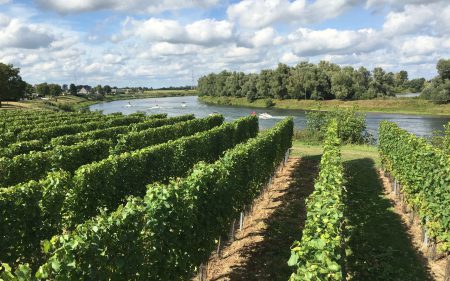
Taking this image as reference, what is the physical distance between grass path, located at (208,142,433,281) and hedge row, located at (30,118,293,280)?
1.22m

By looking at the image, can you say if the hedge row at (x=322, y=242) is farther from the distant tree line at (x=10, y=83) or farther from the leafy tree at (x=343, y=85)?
the leafy tree at (x=343, y=85)

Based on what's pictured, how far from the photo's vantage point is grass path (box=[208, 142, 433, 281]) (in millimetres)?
10352

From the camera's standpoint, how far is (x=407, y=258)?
1120 centimetres

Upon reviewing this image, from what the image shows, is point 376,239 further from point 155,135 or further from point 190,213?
point 155,135

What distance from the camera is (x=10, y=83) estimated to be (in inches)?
3024

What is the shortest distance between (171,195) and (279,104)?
94.7 m

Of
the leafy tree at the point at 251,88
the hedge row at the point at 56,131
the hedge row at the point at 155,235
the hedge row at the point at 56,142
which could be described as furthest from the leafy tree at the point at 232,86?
the hedge row at the point at 155,235

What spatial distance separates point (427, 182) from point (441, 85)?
244ft

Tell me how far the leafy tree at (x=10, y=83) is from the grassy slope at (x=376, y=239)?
244ft

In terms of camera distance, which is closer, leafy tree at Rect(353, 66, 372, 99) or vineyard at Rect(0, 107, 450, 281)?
vineyard at Rect(0, 107, 450, 281)

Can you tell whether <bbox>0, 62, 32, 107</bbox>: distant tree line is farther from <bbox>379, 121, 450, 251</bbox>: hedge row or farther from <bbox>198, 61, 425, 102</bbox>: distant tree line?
<bbox>379, 121, 450, 251</bbox>: hedge row

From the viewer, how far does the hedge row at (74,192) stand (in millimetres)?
9109

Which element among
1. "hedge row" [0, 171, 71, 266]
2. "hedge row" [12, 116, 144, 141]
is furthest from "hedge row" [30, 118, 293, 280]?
"hedge row" [12, 116, 144, 141]

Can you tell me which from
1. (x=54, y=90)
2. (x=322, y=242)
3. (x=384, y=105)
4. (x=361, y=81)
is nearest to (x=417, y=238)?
(x=322, y=242)
